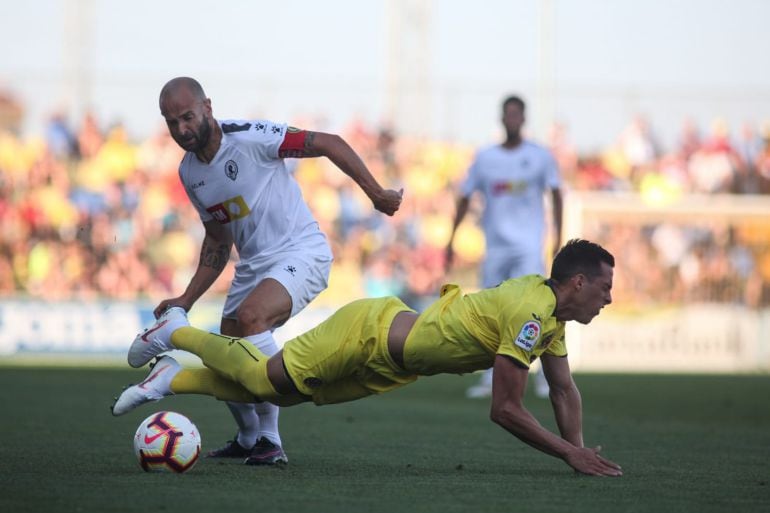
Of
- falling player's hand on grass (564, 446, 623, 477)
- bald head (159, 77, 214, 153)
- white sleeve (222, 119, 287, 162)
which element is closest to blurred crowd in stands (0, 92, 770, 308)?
white sleeve (222, 119, 287, 162)

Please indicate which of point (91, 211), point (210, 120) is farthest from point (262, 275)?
point (91, 211)

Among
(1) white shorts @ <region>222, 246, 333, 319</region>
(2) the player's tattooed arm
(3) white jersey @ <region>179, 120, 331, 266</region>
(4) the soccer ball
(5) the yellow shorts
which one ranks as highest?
(2) the player's tattooed arm

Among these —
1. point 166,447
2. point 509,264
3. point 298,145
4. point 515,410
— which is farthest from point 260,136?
point 509,264

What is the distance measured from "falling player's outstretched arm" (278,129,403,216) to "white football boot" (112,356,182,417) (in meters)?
1.40

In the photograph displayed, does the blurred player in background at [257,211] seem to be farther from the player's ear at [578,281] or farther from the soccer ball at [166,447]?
the player's ear at [578,281]

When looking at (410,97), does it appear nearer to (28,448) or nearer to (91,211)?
(91,211)

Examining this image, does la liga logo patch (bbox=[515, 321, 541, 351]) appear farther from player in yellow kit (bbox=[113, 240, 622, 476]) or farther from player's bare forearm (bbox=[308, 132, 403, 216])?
player's bare forearm (bbox=[308, 132, 403, 216])

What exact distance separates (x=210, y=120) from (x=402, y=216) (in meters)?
16.5

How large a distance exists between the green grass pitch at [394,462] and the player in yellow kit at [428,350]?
400mm

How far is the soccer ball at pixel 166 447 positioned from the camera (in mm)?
6438

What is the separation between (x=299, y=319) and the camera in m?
20.5

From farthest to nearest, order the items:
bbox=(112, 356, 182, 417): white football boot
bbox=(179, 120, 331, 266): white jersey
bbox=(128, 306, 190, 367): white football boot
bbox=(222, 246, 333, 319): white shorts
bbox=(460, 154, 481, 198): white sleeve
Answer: bbox=(460, 154, 481, 198): white sleeve, bbox=(179, 120, 331, 266): white jersey, bbox=(222, 246, 333, 319): white shorts, bbox=(128, 306, 190, 367): white football boot, bbox=(112, 356, 182, 417): white football boot

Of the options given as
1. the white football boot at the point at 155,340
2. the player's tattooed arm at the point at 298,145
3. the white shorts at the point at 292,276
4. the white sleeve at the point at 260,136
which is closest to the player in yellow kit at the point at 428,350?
the white football boot at the point at 155,340

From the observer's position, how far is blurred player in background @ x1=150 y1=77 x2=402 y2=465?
7.04m
